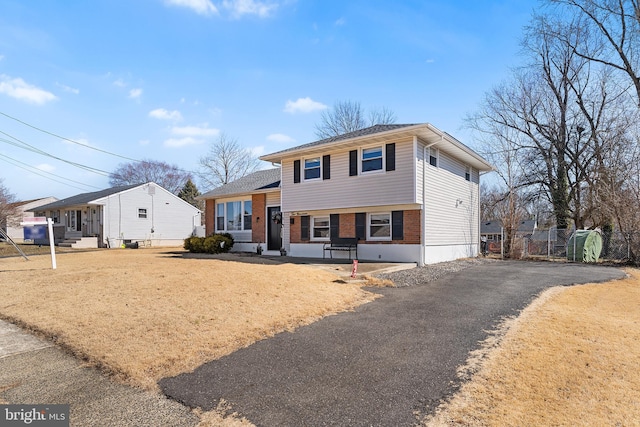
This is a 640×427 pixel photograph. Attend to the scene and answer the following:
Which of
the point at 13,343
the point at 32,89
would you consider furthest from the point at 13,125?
the point at 13,343

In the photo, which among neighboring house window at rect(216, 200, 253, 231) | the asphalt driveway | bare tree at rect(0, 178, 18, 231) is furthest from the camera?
bare tree at rect(0, 178, 18, 231)

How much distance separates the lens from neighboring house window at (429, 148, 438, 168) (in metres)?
14.0

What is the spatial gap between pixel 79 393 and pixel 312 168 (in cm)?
1277

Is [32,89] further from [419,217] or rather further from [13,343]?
[419,217]

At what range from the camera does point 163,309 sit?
5793 millimetres

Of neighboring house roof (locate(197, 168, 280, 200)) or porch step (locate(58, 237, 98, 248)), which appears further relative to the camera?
porch step (locate(58, 237, 98, 248))

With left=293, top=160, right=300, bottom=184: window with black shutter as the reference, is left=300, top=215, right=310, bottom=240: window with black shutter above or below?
below

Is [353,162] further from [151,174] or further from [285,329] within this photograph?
[151,174]

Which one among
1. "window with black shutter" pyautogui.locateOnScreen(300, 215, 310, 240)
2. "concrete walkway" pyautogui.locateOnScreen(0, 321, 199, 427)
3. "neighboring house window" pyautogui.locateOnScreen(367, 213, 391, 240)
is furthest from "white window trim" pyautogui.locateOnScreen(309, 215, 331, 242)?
"concrete walkway" pyautogui.locateOnScreen(0, 321, 199, 427)

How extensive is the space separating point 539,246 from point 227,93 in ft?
63.2

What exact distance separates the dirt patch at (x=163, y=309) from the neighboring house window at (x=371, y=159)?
5.80 metres

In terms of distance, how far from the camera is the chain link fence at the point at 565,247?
15141 millimetres

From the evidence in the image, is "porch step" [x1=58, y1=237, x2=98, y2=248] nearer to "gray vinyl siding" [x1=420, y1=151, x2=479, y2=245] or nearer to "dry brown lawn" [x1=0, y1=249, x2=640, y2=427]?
"dry brown lawn" [x1=0, y1=249, x2=640, y2=427]

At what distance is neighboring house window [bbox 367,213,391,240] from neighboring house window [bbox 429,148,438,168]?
2780 millimetres
